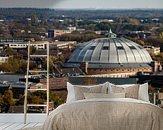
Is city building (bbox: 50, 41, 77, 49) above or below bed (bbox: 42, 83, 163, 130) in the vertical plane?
above

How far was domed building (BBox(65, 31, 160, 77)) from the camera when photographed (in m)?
6.76

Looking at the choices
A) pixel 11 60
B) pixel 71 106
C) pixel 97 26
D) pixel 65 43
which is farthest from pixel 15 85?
pixel 71 106

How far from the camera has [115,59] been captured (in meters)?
6.80

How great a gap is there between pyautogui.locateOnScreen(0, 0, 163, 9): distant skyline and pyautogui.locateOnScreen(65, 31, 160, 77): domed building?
20.0 inches

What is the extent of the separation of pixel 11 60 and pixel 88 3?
4.63ft

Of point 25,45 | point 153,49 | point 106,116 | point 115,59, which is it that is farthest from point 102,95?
point 25,45

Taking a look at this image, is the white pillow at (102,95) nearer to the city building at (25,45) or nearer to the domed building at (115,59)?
the domed building at (115,59)

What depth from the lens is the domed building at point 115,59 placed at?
266 inches

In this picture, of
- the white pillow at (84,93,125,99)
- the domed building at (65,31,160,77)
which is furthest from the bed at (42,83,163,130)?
the domed building at (65,31,160,77)

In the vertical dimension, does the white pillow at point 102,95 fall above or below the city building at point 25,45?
below

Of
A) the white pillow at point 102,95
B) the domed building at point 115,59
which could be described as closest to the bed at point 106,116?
the white pillow at point 102,95

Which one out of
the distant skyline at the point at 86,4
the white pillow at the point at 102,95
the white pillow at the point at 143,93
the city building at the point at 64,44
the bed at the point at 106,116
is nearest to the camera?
the bed at the point at 106,116

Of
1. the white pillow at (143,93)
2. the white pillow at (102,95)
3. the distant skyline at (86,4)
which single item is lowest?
the white pillow at (143,93)

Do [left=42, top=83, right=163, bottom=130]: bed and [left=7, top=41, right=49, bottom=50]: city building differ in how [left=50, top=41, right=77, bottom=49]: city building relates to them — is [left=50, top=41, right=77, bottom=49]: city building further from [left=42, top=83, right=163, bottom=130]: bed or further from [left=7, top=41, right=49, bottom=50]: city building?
[left=42, top=83, right=163, bottom=130]: bed
